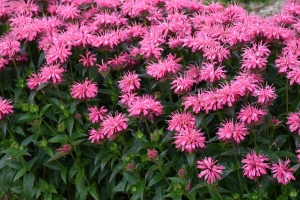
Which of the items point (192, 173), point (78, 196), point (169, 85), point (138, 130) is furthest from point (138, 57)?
point (78, 196)

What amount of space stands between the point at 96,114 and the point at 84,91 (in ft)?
0.45

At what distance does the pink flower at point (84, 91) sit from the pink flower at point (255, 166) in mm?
874

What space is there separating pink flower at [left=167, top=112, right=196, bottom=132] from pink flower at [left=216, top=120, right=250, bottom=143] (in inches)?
6.4

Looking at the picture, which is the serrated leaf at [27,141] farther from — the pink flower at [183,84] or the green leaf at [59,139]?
the pink flower at [183,84]

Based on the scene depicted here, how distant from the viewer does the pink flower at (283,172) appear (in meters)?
2.02

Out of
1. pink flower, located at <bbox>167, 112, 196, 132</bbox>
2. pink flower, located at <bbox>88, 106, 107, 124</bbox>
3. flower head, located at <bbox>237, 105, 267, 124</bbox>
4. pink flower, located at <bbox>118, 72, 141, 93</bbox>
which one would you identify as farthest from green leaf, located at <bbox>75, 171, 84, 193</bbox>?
flower head, located at <bbox>237, 105, 267, 124</bbox>

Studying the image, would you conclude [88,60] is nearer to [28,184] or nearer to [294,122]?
[28,184]

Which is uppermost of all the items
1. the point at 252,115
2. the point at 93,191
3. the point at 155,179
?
the point at 252,115

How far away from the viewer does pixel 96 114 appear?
2494 mm

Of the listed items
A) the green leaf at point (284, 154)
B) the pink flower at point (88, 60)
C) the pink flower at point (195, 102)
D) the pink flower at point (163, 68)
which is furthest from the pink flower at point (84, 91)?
the green leaf at point (284, 154)

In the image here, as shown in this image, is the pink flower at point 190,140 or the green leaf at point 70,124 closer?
the pink flower at point 190,140

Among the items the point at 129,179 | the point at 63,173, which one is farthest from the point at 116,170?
the point at 63,173

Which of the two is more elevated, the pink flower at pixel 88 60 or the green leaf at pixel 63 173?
the pink flower at pixel 88 60

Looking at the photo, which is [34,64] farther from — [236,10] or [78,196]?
[236,10]
